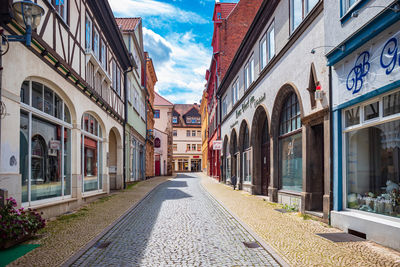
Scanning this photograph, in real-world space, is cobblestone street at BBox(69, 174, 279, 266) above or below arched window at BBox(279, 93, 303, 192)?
below

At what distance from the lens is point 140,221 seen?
9.05m

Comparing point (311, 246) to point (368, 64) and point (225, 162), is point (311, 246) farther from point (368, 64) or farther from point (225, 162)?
point (225, 162)

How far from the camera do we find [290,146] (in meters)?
12.0

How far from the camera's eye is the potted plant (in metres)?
5.75

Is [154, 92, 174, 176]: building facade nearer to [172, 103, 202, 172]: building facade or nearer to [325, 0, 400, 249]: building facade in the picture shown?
[172, 103, 202, 172]: building facade

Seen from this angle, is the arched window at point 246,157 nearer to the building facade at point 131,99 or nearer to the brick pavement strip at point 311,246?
the building facade at point 131,99

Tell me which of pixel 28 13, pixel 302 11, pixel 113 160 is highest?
pixel 302 11

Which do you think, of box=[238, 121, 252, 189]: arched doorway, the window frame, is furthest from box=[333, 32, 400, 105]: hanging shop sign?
box=[238, 121, 252, 189]: arched doorway

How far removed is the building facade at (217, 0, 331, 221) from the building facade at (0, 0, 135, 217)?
6824mm

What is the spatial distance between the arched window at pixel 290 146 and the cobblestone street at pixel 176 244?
2796 mm

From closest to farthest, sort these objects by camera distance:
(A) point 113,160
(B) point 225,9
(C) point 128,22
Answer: (A) point 113,160 → (C) point 128,22 → (B) point 225,9

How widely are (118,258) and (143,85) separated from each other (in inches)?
1117

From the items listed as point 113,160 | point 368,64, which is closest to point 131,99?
point 113,160

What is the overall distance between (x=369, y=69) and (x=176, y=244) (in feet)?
16.1
